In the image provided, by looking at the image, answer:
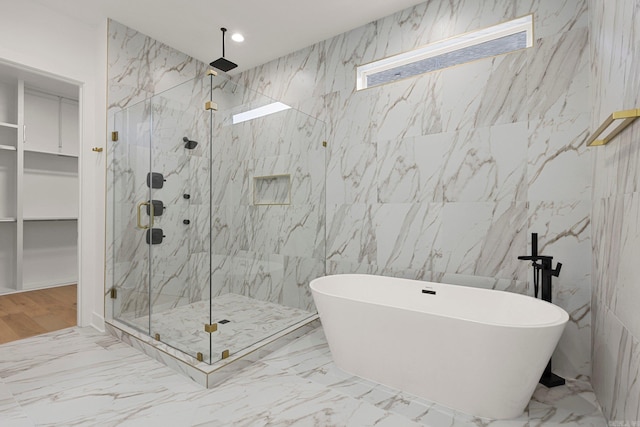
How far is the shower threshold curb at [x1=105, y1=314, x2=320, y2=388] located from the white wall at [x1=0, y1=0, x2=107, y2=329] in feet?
1.30

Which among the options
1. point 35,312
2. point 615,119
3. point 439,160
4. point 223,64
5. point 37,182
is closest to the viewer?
point 615,119

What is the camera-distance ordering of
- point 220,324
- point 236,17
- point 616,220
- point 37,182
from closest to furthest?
point 616,220 → point 220,324 → point 236,17 → point 37,182

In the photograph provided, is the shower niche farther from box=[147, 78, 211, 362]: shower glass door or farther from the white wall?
the white wall

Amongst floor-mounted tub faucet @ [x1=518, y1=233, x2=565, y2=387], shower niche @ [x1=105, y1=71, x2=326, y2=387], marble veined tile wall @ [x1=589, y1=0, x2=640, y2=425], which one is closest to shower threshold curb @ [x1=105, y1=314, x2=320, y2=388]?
shower niche @ [x1=105, y1=71, x2=326, y2=387]

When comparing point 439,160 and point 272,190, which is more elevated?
point 439,160

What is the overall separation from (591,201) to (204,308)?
2.71 meters

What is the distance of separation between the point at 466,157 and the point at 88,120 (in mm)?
3380

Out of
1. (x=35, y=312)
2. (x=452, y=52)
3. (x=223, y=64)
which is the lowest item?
(x=35, y=312)

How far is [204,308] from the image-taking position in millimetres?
2223

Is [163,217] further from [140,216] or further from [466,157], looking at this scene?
[466,157]

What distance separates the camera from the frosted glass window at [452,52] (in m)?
2.31

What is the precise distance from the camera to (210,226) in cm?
223

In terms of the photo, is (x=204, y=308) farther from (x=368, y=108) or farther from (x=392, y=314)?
(x=368, y=108)

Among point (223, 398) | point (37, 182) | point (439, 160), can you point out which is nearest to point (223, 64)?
point (439, 160)
